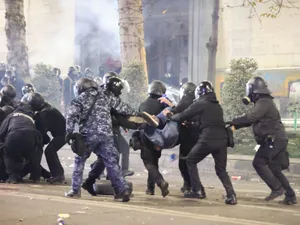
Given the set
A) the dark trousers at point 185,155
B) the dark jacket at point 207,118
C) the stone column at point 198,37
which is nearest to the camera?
the dark jacket at point 207,118

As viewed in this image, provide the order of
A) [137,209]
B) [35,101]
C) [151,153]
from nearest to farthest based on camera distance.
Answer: [137,209]
[151,153]
[35,101]

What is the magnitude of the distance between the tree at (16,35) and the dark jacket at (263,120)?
14437 mm

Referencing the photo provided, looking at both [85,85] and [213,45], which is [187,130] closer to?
[85,85]

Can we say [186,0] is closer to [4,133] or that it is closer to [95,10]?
[95,10]

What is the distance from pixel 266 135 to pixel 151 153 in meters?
1.72

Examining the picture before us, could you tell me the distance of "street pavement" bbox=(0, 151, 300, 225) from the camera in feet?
22.2

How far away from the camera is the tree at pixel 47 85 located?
21734 mm

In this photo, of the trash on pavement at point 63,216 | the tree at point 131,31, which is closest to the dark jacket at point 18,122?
the trash on pavement at point 63,216

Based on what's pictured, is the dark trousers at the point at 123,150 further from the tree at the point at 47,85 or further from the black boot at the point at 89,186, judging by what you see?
the tree at the point at 47,85

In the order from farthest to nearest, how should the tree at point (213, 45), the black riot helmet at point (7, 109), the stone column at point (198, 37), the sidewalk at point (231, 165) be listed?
1. the stone column at point (198, 37)
2. the tree at point (213, 45)
3. the sidewalk at point (231, 165)
4. the black riot helmet at point (7, 109)

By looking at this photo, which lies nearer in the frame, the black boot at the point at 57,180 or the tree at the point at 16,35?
the black boot at the point at 57,180

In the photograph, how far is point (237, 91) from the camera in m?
14.3

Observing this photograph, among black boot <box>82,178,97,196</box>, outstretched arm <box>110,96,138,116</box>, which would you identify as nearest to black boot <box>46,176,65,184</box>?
black boot <box>82,178,97,196</box>

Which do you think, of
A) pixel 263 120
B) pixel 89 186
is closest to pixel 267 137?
pixel 263 120
